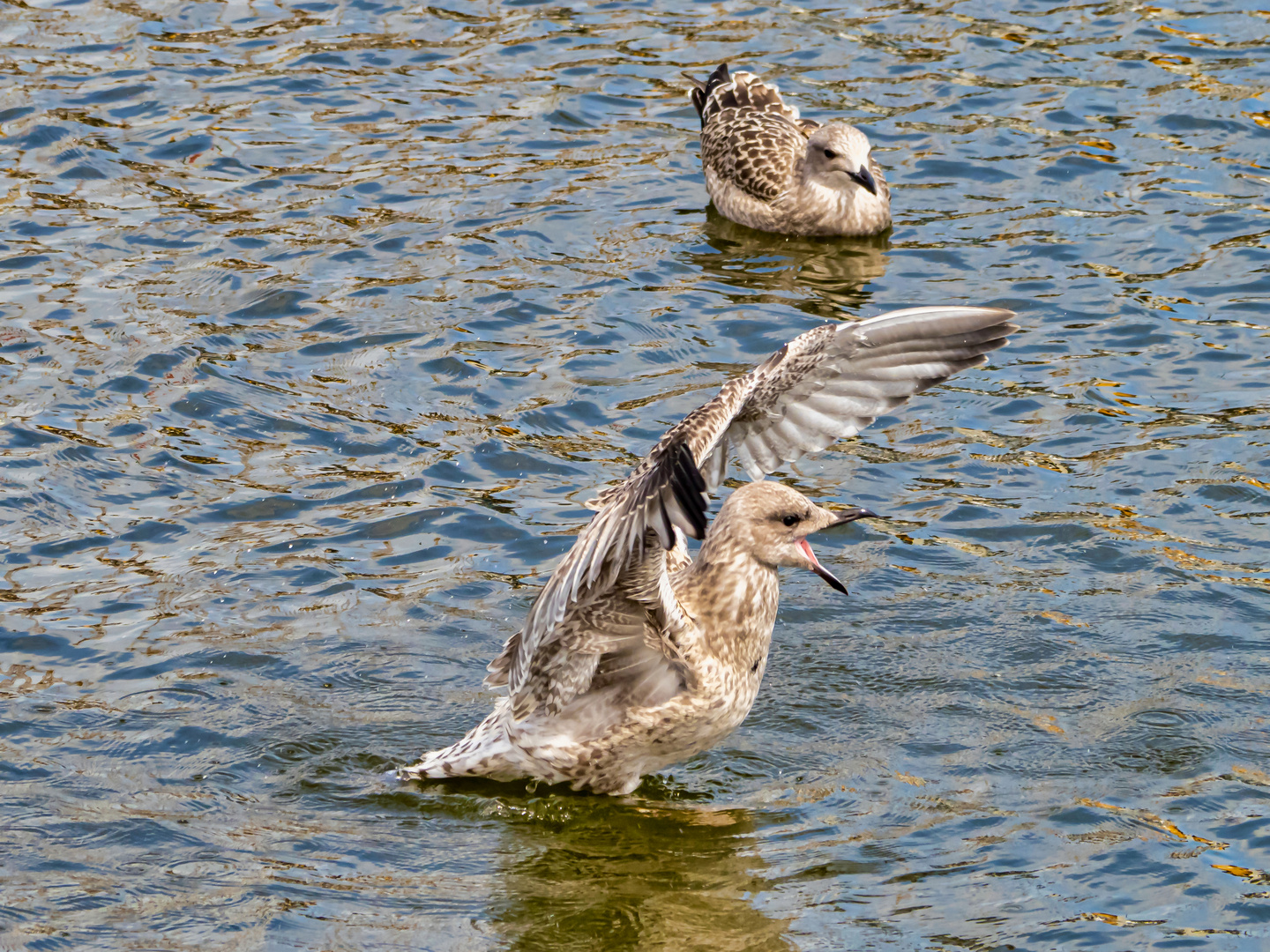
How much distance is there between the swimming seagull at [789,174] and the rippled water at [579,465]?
184 mm

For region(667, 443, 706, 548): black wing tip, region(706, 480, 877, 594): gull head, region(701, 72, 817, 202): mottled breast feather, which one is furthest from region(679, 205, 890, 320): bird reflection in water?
region(667, 443, 706, 548): black wing tip

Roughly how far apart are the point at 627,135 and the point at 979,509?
18.5 ft

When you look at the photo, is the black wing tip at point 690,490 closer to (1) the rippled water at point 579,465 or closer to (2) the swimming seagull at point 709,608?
(2) the swimming seagull at point 709,608

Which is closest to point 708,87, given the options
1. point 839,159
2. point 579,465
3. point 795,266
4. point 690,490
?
point 839,159

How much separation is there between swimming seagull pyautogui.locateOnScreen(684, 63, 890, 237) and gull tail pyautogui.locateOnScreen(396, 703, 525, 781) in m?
5.82

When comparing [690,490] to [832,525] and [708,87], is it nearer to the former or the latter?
[832,525]

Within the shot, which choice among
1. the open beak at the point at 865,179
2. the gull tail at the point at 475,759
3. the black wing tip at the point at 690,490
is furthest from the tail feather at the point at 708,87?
the black wing tip at the point at 690,490

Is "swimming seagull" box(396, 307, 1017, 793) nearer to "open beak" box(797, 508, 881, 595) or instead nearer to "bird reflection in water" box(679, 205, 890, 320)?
"open beak" box(797, 508, 881, 595)

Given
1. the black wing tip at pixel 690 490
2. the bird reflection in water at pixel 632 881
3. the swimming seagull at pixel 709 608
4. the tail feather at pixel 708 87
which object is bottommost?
the bird reflection in water at pixel 632 881

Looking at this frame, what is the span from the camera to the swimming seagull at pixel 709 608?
21.5ft

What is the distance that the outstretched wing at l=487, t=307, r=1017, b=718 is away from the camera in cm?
605

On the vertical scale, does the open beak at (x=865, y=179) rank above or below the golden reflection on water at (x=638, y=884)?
above

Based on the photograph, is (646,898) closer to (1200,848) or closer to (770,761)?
(770,761)

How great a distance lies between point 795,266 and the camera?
38.0 ft
